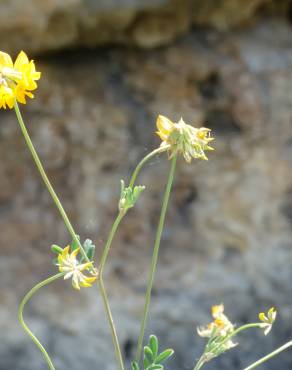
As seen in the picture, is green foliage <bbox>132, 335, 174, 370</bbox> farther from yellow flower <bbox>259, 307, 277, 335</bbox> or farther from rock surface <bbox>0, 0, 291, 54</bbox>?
rock surface <bbox>0, 0, 291, 54</bbox>

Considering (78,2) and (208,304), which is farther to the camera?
(208,304)

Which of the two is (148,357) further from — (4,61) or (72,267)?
(4,61)

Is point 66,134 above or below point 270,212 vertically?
above

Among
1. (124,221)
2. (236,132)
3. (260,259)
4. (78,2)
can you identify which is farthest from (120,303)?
(78,2)

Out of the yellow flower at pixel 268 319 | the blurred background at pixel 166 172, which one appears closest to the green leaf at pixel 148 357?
the yellow flower at pixel 268 319

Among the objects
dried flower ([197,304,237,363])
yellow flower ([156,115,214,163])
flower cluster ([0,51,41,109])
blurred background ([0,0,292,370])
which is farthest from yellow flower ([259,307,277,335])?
blurred background ([0,0,292,370])

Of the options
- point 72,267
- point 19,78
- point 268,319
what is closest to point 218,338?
point 268,319

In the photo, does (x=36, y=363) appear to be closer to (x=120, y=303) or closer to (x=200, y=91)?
(x=120, y=303)
